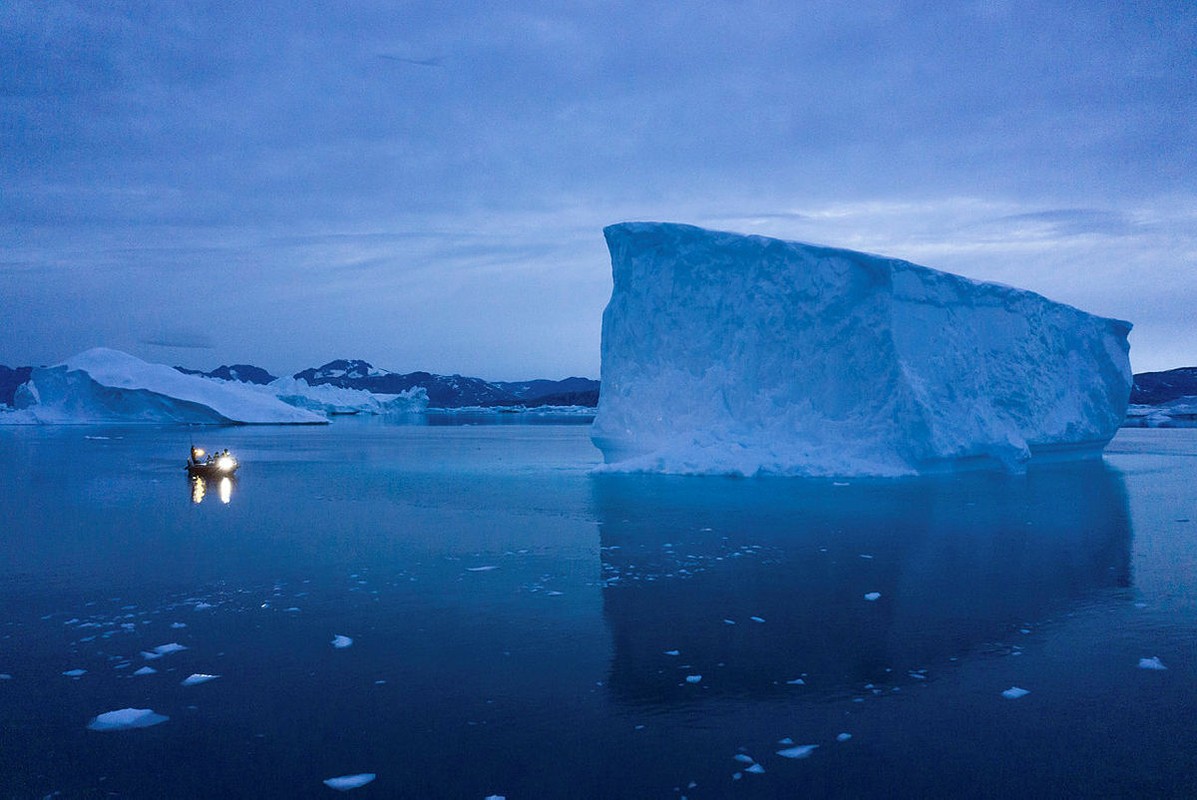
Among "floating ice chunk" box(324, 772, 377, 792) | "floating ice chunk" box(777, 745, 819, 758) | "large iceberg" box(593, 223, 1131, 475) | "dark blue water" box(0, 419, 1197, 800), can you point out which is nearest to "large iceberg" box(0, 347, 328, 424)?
"large iceberg" box(593, 223, 1131, 475)

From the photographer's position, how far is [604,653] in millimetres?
5238

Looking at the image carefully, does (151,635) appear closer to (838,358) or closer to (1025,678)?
(1025,678)

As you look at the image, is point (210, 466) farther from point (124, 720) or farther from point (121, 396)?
point (121, 396)

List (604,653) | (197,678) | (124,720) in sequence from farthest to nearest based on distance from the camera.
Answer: (604,653)
(197,678)
(124,720)

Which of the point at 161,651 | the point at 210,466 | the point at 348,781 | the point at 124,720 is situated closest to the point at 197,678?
the point at 124,720

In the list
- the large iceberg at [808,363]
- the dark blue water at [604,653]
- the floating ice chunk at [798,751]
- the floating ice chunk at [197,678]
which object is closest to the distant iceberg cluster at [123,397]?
the large iceberg at [808,363]

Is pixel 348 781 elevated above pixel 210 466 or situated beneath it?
situated beneath

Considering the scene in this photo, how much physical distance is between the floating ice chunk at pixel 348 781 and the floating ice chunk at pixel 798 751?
6.22ft

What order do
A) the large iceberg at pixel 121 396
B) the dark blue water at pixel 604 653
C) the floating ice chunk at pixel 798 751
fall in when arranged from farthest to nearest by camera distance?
1. the large iceberg at pixel 121 396
2. the floating ice chunk at pixel 798 751
3. the dark blue water at pixel 604 653

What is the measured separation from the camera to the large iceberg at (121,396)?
164ft

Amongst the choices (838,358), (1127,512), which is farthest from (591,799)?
(838,358)

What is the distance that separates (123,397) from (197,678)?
54.4 m

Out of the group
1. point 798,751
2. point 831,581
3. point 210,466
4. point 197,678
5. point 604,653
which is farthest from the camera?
point 210,466

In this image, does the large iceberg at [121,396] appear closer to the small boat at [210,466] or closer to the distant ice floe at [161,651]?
the small boat at [210,466]
